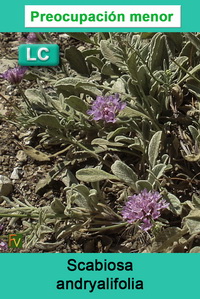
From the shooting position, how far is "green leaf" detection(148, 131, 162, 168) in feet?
7.94

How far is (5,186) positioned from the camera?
9.38ft

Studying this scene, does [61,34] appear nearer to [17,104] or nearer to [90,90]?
[17,104]

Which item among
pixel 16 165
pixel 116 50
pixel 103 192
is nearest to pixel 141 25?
pixel 116 50

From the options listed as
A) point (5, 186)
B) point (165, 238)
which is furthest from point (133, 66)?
point (5, 186)

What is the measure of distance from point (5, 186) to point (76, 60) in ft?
2.60

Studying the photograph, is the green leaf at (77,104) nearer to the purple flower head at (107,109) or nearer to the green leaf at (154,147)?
the purple flower head at (107,109)

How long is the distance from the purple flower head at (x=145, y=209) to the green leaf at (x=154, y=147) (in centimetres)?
25

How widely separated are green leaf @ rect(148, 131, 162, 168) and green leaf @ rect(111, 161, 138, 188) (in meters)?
0.11

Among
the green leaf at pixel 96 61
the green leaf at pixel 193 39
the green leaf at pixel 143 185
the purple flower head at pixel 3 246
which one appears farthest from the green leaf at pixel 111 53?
the purple flower head at pixel 3 246

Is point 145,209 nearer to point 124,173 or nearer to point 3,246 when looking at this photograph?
point 124,173

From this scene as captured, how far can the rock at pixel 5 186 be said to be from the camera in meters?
2.85

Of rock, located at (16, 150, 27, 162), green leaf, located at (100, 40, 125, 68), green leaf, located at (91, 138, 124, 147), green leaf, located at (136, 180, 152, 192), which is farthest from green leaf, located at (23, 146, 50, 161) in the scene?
green leaf, located at (136, 180, 152, 192)

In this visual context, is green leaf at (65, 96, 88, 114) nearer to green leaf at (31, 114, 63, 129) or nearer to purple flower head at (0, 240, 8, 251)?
green leaf at (31, 114, 63, 129)

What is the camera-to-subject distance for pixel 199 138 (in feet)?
7.97
